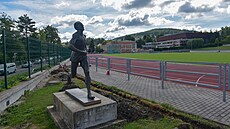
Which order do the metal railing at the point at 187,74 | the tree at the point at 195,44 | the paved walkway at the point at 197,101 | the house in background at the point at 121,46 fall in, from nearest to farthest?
the paved walkway at the point at 197,101 → the metal railing at the point at 187,74 → the tree at the point at 195,44 → the house in background at the point at 121,46

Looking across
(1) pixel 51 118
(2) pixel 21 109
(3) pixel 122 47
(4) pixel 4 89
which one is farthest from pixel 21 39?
(3) pixel 122 47

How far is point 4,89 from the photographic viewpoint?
6379 mm

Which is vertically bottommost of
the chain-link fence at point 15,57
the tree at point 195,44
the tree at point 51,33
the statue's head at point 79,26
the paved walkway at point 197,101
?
the paved walkway at point 197,101

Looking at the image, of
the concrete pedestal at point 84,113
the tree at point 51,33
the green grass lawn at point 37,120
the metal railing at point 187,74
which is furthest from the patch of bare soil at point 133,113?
the tree at point 51,33

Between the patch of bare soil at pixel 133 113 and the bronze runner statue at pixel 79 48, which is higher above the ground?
the bronze runner statue at pixel 79 48

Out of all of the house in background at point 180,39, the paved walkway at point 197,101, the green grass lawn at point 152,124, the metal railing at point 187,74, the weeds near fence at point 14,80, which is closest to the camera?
the green grass lawn at point 152,124

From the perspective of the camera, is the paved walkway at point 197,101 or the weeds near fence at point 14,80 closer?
the paved walkway at point 197,101

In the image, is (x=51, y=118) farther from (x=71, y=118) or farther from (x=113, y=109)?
(x=113, y=109)

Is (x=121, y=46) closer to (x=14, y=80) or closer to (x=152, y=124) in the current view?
(x=14, y=80)

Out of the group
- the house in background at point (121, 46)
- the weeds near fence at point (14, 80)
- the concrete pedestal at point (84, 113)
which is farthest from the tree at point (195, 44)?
the concrete pedestal at point (84, 113)

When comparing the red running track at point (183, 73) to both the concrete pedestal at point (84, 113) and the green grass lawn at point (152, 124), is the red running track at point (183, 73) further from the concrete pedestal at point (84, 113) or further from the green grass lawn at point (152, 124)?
the concrete pedestal at point (84, 113)

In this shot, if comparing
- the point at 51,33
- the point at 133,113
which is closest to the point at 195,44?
the point at 51,33

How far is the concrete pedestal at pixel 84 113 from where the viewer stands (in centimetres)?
367

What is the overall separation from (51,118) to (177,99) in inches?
151
